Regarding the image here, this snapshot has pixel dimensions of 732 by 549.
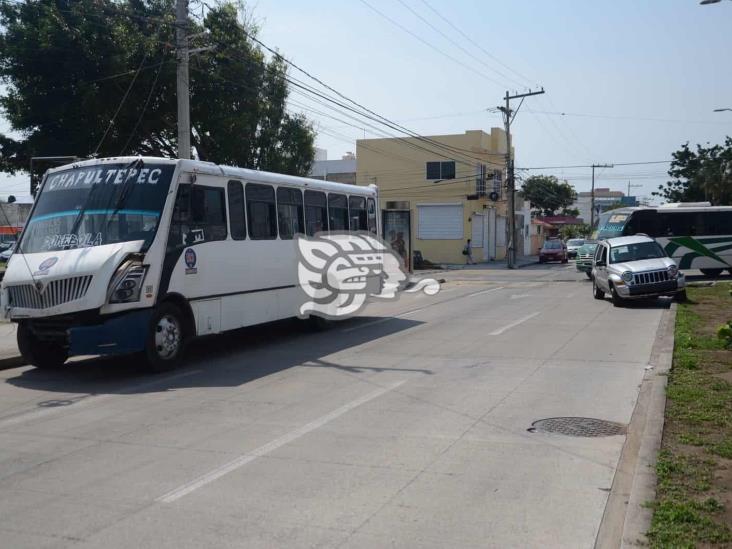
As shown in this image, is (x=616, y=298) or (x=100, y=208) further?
(x=616, y=298)

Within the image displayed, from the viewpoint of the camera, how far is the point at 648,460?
630cm

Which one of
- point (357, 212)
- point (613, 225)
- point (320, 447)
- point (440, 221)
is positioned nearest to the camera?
point (320, 447)

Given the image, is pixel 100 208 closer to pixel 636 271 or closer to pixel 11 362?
pixel 11 362

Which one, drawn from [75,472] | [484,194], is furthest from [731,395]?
[484,194]

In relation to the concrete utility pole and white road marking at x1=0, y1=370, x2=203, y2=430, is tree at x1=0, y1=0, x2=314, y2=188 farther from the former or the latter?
white road marking at x1=0, y1=370, x2=203, y2=430

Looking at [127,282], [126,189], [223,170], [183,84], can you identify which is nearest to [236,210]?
[223,170]

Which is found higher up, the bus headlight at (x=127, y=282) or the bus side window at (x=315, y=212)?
the bus side window at (x=315, y=212)

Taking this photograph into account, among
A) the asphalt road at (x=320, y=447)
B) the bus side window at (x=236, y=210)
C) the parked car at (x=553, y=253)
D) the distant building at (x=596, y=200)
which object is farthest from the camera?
the distant building at (x=596, y=200)

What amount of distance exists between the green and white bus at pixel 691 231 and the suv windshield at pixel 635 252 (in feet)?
36.7

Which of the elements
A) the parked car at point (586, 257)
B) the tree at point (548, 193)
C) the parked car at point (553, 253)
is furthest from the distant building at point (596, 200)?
the parked car at point (586, 257)

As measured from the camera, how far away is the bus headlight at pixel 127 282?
1042 centimetres

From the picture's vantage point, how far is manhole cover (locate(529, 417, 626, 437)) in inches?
297

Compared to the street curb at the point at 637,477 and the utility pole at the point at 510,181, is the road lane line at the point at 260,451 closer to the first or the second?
the street curb at the point at 637,477

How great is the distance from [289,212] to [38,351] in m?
5.38
